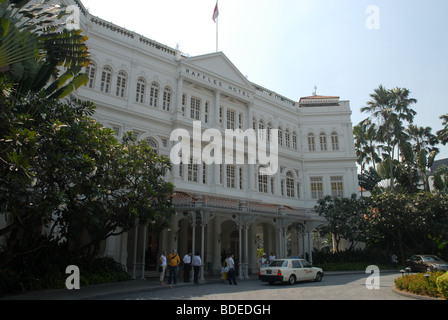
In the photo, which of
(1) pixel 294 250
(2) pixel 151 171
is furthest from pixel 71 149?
(1) pixel 294 250

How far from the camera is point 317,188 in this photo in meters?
33.1

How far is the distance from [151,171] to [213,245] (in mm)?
11102

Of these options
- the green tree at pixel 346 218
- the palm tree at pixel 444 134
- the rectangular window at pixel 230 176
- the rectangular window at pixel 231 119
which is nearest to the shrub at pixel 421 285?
the green tree at pixel 346 218

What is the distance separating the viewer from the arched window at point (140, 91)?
24.1 meters

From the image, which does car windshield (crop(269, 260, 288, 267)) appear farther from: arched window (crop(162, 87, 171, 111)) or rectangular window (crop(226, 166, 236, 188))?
arched window (crop(162, 87, 171, 111))

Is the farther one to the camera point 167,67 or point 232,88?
point 232,88

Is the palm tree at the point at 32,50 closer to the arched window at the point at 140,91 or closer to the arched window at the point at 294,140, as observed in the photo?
the arched window at the point at 140,91

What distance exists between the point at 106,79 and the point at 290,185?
18.4m

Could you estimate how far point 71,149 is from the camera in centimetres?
1230

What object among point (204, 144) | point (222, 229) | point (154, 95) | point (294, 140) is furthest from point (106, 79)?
point (294, 140)

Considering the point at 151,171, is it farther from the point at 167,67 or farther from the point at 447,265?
the point at 447,265

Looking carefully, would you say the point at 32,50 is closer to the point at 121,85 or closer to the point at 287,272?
the point at 121,85

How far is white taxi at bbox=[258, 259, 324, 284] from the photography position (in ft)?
54.8

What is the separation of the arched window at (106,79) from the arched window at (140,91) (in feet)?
6.46
